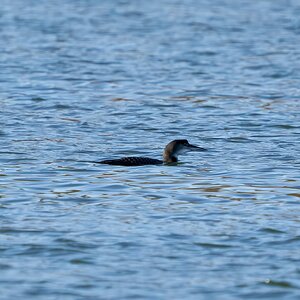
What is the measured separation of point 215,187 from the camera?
→ 13.5 m

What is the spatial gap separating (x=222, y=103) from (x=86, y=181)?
773 centimetres

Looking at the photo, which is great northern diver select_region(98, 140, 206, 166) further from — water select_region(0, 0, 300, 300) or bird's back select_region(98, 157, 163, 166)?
water select_region(0, 0, 300, 300)

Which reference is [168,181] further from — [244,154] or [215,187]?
[244,154]

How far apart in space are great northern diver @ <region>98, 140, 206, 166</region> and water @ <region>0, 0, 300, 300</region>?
0.13 meters

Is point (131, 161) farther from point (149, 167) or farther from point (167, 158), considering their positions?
point (167, 158)

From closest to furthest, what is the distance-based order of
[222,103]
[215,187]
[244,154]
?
1. [215,187]
2. [244,154]
3. [222,103]

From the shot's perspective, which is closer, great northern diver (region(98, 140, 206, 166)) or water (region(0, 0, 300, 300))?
water (region(0, 0, 300, 300))

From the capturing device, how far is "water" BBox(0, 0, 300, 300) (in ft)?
33.1

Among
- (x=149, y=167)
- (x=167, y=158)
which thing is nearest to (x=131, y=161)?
(x=149, y=167)

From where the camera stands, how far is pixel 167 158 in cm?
1510

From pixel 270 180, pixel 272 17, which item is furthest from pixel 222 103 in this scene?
pixel 272 17

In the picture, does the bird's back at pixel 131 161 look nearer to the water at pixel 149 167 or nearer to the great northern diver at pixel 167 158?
the great northern diver at pixel 167 158

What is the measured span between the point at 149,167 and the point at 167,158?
0.46 m

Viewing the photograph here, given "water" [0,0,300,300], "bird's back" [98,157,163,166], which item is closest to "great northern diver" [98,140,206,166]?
"bird's back" [98,157,163,166]
